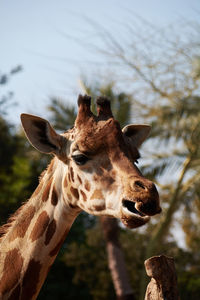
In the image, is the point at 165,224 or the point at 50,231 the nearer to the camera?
the point at 50,231

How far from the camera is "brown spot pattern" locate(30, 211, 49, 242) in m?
4.08

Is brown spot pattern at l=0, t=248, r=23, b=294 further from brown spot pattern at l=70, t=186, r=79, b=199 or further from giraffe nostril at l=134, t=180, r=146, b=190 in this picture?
giraffe nostril at l=134, t=180, r=146, b=190

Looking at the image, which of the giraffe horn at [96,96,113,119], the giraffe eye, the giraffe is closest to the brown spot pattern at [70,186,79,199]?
the giraffe

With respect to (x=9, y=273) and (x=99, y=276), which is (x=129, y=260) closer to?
(x=99, y=276)

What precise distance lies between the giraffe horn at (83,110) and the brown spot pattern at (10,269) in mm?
1390

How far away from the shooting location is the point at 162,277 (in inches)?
149

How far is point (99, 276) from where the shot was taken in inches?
679

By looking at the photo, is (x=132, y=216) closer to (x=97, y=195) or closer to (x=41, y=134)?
(x=97, y=195)

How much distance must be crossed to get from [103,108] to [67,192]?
3.05 ft

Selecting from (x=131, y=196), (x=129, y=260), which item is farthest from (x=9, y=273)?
(x=129, y=260)

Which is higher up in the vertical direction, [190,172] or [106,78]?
[106,78]

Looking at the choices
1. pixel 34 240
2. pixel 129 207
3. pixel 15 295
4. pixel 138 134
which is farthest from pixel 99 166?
pixel 15 295

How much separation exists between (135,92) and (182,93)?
1722mm

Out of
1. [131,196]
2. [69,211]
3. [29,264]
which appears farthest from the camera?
[69,211]
